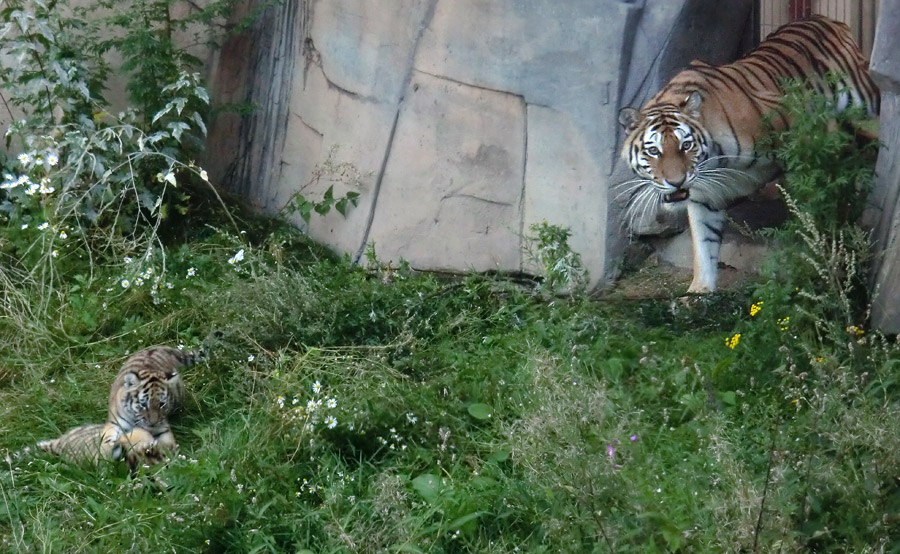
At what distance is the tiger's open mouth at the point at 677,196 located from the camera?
5.88 meters

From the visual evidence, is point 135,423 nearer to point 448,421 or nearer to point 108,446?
point 108,446

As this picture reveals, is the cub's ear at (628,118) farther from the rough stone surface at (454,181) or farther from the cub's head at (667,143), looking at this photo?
the rough stone surface at (454,181)

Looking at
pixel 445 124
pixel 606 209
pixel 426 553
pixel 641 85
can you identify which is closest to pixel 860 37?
pixel 641 85

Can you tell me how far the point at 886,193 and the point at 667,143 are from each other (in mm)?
1336

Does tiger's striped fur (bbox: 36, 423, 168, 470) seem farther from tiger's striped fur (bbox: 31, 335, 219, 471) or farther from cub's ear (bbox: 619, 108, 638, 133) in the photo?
cub's ear (bbox: 619, 108, 638, 133)

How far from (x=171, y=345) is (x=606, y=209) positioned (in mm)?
2467

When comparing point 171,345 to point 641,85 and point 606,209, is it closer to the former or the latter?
point 606,209

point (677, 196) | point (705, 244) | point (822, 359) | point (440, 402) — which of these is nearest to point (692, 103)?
point (677, 196)

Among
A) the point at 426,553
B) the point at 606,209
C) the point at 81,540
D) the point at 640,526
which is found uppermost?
the point at 606,209

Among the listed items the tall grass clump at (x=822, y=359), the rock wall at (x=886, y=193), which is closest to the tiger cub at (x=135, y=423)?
the tall grass clump at (x=822, y=359)

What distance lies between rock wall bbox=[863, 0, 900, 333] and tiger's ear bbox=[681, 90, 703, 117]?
1.11 metres

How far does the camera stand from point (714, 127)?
577 cm

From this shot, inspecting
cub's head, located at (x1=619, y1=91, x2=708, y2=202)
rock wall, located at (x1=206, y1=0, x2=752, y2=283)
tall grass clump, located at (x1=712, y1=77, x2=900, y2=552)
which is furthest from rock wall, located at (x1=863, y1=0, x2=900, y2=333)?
rock wall, located at (x1=206, y1=0, x2=752, y2=283)

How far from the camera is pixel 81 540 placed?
3994 mm
